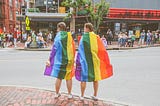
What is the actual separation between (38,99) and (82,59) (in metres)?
1.25

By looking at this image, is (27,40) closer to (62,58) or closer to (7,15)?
(62,58)

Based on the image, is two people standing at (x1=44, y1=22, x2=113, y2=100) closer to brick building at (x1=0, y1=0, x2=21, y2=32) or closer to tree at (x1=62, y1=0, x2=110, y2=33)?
tree at (x1=62, y1=0, x2=110, y2=33)

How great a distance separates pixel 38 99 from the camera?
6.66 metres

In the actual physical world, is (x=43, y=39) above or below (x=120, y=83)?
below

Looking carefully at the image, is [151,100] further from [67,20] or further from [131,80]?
[67,20]

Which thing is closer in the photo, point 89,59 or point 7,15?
point 89,59

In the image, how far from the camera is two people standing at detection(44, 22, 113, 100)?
6441 millimetres

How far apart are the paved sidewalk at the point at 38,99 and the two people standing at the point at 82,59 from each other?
17 centimetres

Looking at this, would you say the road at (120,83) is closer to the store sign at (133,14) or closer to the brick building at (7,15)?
the store sign at (133,14)

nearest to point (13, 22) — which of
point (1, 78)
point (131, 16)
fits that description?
point (131, 16)

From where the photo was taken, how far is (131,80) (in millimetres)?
9656

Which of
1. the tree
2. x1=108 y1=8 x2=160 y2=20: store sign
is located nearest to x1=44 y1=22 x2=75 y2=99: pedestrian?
the tree

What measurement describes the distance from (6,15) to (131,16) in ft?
81.8

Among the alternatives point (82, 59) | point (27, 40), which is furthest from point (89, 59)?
point (27, 40)
